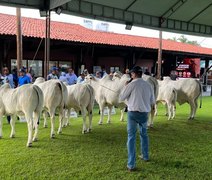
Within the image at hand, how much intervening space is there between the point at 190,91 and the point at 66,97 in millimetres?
5224

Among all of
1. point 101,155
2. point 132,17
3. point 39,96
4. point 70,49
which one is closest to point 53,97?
point 39,96

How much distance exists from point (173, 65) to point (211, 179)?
72.8ft

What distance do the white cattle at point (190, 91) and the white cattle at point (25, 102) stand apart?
20.6ft

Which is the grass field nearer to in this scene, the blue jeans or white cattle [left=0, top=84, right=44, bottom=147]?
the blue jeans

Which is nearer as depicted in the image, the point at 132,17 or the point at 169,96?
the point at 132,17

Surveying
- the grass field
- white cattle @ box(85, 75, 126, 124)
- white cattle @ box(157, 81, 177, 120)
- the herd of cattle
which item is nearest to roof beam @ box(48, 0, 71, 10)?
the herd of cattle

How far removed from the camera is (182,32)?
1132 cm

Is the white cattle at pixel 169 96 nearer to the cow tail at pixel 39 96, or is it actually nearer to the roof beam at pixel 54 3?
the roof beam at pixel 54 3

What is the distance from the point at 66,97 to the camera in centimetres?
780

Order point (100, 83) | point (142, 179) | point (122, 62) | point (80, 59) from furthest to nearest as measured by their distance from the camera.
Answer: point (122, 62) → point (80, 59) → point (100, 83) → point (142, 179)

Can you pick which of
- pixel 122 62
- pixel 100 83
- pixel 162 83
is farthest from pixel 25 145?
pixel 122 62

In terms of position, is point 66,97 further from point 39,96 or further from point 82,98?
point 39,96

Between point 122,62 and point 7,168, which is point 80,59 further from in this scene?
point 7,168

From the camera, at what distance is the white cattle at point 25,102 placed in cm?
629
